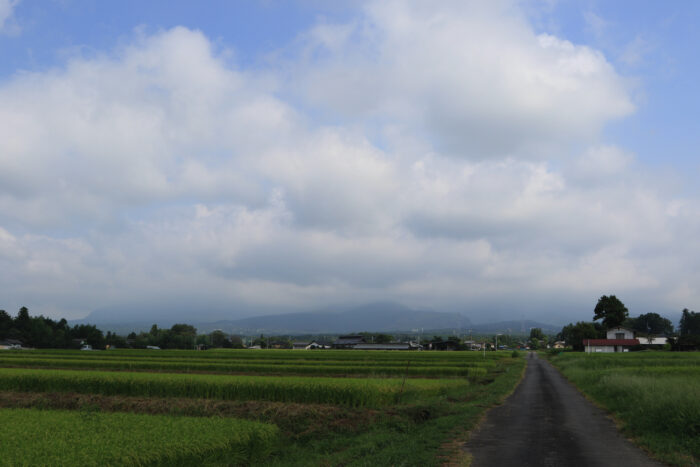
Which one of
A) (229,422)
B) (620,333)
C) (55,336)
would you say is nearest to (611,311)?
(620,333)

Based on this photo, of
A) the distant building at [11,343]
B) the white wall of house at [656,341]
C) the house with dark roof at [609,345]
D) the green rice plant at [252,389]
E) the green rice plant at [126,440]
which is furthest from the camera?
the white wall of house at [656,341]

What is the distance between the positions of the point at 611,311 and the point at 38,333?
13997cm

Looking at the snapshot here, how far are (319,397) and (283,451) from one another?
813cm

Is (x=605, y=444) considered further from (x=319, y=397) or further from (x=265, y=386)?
(x=265, y=386)

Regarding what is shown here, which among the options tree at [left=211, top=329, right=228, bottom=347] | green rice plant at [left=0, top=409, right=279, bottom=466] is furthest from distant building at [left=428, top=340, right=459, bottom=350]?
green rice plant at [left=0, top=409, right=279, bottom=466]

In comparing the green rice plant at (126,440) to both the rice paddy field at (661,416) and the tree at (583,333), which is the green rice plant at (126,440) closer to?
the rice paddy field at (661,416)

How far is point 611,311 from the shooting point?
121000 mm

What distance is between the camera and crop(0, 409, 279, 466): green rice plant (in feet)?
32.0

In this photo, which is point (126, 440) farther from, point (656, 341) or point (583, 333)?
point (656, 341)

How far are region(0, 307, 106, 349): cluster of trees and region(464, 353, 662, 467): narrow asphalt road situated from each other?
389ft

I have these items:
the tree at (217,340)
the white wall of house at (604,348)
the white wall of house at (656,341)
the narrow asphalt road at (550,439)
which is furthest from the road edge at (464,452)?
the tree at (217,340)

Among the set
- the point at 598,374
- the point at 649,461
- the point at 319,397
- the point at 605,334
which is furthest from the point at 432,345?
the point at 649,461

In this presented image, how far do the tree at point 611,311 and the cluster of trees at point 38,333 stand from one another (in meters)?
128

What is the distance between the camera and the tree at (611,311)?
395 feet
